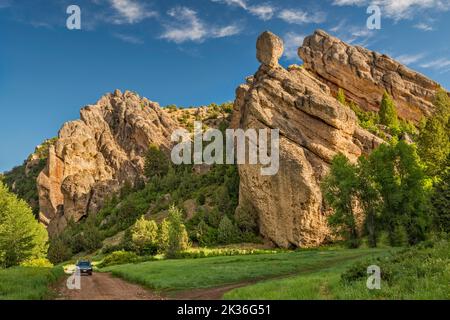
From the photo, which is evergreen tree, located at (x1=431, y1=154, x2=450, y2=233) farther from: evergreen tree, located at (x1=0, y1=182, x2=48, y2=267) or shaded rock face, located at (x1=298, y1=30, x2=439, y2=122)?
shaded rock face, located at (x1=298, y1=30, x2=439, y2=122)

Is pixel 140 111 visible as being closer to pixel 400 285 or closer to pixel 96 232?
pixel 96 232

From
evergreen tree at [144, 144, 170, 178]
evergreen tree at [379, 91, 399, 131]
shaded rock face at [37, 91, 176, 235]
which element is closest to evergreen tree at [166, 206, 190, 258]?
evergreen tree at [379, 91, 399, 131]

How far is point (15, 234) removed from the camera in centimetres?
5597

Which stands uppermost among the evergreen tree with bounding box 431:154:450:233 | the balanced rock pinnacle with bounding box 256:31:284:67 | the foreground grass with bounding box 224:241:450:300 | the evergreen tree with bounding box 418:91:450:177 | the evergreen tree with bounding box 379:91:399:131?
the balanced rock pinnacle with bounding box 256:31:284:67

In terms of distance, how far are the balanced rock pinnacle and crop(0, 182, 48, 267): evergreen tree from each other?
5516 centimetres

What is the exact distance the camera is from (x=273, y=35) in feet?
268

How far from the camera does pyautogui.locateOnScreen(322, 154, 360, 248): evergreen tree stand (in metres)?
53.2

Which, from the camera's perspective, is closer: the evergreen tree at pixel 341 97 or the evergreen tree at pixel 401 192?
the evergreen tree at pixel 401 192

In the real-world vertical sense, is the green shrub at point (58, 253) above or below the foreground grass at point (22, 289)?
below

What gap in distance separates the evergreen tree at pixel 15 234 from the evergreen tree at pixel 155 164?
220 ft

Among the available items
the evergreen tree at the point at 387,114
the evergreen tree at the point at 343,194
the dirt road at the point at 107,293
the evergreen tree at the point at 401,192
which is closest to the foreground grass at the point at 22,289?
the dirt road at the point at 107,293

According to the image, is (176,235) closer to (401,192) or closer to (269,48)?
(401,192)

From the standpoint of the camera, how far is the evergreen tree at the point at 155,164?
129000 mm

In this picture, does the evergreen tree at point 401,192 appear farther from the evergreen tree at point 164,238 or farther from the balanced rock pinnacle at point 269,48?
the evergreen tree at point 164,238
